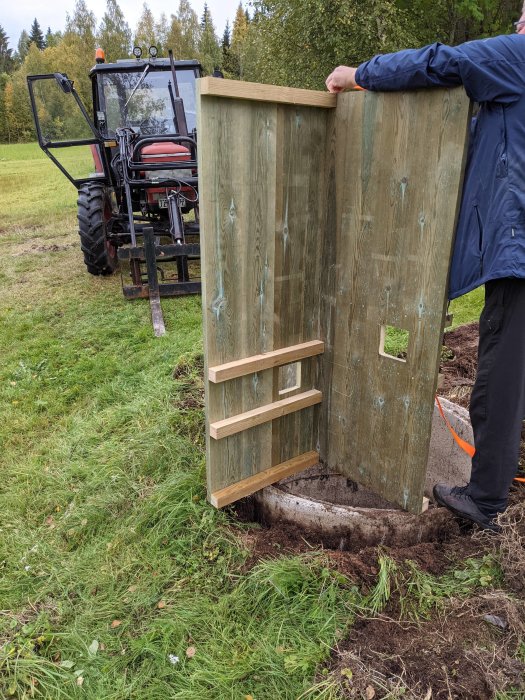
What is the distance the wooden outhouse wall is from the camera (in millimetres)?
2025

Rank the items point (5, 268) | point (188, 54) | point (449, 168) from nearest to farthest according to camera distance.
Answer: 1. point (449, 168)
2. point (5, 268)
3. point (188, 54)

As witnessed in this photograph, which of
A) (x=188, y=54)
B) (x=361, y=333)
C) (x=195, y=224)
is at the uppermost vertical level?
(x=188, y=54)

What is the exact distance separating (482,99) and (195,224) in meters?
5.79

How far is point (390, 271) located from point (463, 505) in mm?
1059

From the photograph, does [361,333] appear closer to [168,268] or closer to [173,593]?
[173,593]

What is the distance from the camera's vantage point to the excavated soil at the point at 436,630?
1832mm

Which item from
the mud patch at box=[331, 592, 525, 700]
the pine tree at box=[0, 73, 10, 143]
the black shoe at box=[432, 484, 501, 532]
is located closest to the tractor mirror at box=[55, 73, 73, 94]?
the black shoe at box=[432, 484, 501, 532]

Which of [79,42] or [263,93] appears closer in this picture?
[263,93]

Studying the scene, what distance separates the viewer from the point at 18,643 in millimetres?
2154

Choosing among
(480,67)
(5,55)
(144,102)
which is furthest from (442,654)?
(5,55)

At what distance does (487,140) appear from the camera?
1876 millimetres

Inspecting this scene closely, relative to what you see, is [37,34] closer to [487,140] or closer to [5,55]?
[5,55]

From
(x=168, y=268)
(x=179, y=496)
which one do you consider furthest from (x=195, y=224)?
(x=179, y=496)

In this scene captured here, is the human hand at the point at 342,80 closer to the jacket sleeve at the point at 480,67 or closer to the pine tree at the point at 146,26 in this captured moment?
the jacket sleeve at the point at 480,67
